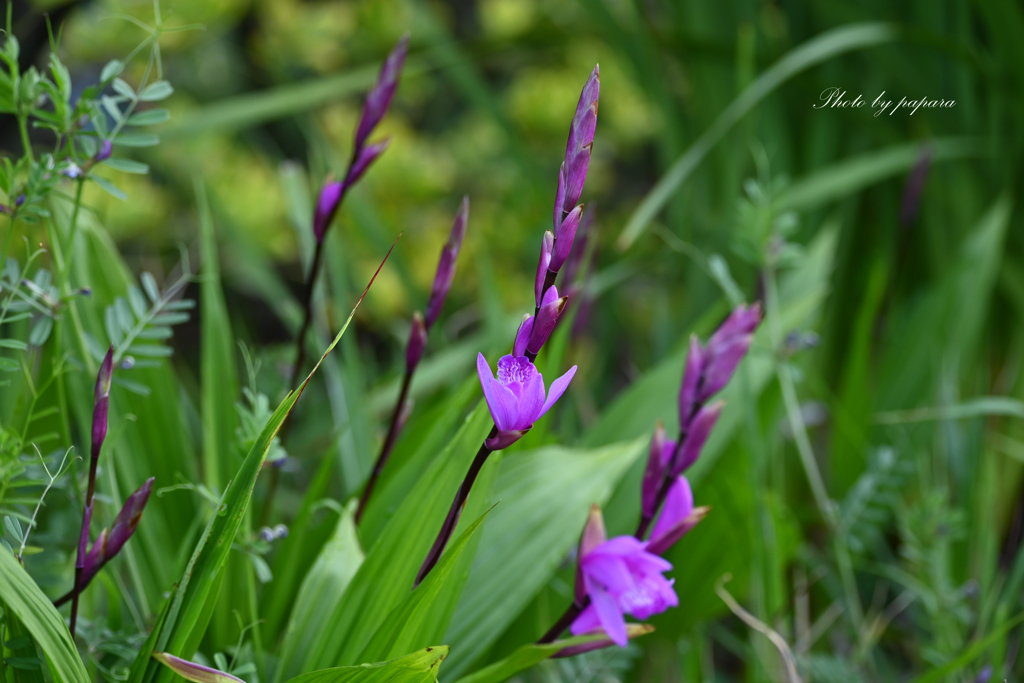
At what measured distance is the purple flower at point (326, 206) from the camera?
526mm

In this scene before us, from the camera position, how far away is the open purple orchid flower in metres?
0.42

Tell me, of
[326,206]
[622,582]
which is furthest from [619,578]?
[326,206]

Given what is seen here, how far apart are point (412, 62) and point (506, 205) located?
348mm

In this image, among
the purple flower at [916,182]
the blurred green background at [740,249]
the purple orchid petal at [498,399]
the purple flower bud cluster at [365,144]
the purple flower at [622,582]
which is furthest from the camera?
the purple flower at [916,182]

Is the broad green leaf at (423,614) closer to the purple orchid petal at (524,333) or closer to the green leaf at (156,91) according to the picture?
the purple orchid petal at (524,333)

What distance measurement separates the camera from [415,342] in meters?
0.50

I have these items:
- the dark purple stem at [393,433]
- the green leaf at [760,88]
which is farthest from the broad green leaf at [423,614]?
the green leaf at [760,88]

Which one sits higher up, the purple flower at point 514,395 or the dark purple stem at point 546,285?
the dark purple stem at point 546,285

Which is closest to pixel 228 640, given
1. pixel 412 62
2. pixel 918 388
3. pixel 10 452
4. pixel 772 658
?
pixel 10 452

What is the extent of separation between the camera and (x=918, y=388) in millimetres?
1043

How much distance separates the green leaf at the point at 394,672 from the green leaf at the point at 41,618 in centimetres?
11

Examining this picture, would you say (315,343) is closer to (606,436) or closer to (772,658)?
(606,436)

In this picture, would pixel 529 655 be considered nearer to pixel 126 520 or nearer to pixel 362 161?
pixel 126 520

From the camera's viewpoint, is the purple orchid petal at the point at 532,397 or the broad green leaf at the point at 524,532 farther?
the broad green leaf at the point at 524,532
